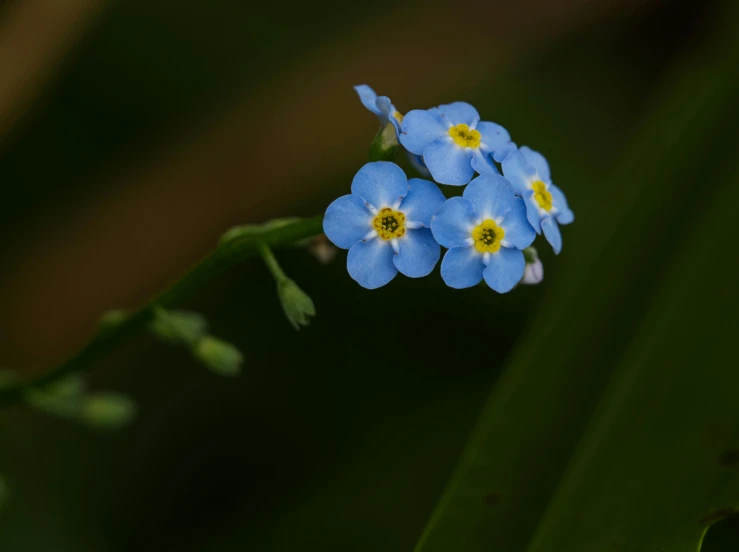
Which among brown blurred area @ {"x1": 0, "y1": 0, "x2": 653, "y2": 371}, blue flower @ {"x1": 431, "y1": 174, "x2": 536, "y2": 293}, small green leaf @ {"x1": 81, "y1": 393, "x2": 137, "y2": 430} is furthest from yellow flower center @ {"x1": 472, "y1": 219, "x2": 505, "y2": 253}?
brown blurred area @ {"x1": 0, "y1": 0, "x2": 653, "y2": 371}

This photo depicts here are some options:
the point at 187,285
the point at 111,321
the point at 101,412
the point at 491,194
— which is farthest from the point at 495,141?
the point at 101,412

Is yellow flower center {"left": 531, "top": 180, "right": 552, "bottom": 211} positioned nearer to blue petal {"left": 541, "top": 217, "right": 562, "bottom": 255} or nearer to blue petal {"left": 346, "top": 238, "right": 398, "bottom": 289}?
blue petal {"left": 541, "top": 217, "right": 562, "bottom": 255}

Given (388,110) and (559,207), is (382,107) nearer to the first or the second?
(388,110)

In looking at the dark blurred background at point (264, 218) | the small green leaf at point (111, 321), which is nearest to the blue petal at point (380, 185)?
the small green leaf at point (111, 321)

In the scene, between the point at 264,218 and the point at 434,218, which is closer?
the point at 434,218

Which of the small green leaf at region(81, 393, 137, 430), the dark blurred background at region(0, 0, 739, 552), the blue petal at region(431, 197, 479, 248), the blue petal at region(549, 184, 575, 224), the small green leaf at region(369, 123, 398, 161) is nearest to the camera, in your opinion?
the blue petal at region(431, 197, 479, 248)

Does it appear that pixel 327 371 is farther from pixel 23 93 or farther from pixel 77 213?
pixel 23 93

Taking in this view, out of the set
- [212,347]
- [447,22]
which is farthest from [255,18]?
[212,347]

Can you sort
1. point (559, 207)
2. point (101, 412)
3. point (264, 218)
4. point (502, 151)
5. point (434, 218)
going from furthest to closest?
point (264, 218) → point (101, 412) → point (559, 207) → point (502, 151) → point (434, 218)
